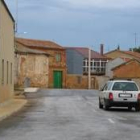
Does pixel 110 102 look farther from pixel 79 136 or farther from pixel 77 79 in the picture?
pixel 77 79

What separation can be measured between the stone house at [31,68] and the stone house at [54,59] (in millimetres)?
5005

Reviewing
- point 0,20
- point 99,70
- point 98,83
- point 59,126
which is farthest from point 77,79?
point 59,126

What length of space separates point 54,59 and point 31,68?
12248mm

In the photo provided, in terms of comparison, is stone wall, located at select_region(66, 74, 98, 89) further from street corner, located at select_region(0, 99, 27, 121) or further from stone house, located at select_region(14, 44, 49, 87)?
street corner, located at select_region(0, 99, 27, 121)

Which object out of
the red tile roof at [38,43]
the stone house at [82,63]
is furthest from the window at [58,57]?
the stone house at [82,63]

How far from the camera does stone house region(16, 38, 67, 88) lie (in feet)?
308

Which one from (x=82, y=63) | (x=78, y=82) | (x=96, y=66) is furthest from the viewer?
(x=96, y=66)

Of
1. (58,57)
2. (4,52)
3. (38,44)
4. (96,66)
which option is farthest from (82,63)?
(4,52)

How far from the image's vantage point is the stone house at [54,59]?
308 ft

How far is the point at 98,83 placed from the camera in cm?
9344

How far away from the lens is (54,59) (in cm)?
9762

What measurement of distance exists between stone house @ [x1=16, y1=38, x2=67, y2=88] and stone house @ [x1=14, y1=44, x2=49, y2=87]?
16.4 ft

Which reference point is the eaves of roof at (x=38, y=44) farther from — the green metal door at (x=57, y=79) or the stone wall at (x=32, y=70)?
the stone wall at (x=32, y=70)

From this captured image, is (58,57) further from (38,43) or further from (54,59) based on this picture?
(38,43)
